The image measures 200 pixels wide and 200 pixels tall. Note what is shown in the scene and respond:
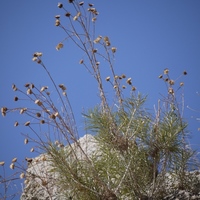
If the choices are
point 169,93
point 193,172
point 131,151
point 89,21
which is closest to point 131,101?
point 169,93

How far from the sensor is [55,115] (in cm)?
151

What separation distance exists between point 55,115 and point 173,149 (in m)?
1.01

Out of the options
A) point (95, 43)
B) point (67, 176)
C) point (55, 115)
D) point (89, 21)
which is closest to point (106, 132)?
point (67, 176)

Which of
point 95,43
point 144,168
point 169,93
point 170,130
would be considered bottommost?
point 144,168

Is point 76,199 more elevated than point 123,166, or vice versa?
point 123,166

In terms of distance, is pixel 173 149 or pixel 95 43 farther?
pixel 173 149

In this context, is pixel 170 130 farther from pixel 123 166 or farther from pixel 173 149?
pixel 123 166

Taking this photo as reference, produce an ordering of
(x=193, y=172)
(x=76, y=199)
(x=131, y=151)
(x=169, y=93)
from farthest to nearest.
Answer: (x=193, y=172) < (x=169, y=93) < (x=76, y=199) < (x=131, y=151)

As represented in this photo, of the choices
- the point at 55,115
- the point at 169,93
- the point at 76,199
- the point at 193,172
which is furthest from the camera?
the point at 193,172

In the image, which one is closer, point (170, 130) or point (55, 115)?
point (55, 115)

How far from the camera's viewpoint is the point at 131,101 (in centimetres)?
207

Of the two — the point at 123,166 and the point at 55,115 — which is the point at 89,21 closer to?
the point at 55,115

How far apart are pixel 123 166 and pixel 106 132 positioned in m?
0.30

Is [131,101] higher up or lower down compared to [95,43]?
lower down
